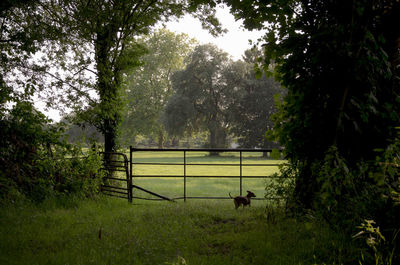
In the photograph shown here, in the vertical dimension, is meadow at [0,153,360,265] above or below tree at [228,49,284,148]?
below

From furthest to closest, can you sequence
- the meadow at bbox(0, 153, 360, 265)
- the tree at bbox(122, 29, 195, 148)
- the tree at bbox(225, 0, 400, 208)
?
1. the tree at bbox(122, 29, 195, 148)
2. the meadow at bbox(0, 153, 360, 265)
3. the tree at bbox(225, 0, 400, 208)

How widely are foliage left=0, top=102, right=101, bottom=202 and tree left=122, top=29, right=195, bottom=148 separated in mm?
34725

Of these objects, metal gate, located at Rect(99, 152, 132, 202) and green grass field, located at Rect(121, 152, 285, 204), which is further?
green grass field, located at Rect(121, 152, 285, 204)

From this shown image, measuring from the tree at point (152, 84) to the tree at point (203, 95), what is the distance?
17.8ft

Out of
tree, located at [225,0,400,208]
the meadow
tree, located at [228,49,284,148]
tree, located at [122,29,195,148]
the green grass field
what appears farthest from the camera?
tree, located at [122,29,195,148]

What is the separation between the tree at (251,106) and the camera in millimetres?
37938

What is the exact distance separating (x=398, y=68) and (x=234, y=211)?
421cm

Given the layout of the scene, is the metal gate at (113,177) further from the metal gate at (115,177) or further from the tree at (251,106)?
the tree at (251,106)

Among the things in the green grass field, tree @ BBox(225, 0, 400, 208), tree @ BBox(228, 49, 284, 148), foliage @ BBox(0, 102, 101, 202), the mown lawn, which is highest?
tree @ BBox(228, 49, 284, 148)

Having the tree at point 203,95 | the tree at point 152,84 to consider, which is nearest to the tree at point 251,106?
the tree at point 203,95

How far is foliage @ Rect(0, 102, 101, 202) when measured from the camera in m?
6.71

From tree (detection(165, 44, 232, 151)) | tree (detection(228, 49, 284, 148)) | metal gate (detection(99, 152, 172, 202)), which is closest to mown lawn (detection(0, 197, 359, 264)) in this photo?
metal gate (detection(99, 152, 172, 202))

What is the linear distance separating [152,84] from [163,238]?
4414 cm

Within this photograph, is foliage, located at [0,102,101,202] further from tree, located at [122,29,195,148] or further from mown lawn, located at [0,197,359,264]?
tree, located at [122,29,195,148]
